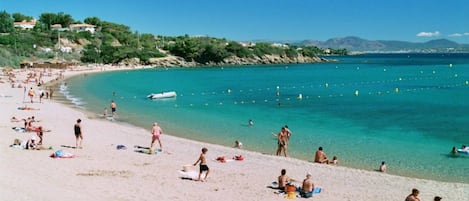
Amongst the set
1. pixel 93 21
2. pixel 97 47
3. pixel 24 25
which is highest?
pixel 93 21

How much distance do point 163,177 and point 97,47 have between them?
114889mm

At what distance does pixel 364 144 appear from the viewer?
22.9 meters

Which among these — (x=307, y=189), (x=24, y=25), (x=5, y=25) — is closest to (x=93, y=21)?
(x=24, y=25)

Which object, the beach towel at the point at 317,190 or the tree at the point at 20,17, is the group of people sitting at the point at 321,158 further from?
the tree at the point at 20,17

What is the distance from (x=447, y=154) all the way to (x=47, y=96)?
33400mm

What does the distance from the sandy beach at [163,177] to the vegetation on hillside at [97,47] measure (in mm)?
76406

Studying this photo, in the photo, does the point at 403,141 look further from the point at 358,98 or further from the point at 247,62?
the point at 247,62

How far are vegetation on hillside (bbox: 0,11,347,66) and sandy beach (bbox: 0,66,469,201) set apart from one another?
76.4m

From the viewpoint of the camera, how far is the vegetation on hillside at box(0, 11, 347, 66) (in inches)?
4341

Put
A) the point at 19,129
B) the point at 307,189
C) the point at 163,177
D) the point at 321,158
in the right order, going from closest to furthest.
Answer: the point at 307,189 → the point at 163,177 → the point at 321,158 → the point at 19,129

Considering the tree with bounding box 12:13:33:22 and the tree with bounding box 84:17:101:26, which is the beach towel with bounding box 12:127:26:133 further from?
the tree with bounding box 12:13:33:22

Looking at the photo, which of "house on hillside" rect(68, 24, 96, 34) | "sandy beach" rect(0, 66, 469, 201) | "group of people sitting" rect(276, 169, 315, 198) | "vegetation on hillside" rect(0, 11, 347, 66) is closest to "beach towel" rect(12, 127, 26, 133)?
"sandy beach" rect(0, 66, 469, 201)

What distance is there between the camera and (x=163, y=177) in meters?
15.0

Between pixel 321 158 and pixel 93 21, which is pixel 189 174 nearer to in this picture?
pixel 321 158
